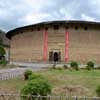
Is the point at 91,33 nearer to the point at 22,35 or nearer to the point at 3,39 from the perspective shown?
the point at 22,35

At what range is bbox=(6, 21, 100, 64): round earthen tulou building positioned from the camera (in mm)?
24531

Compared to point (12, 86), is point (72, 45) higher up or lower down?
higher up

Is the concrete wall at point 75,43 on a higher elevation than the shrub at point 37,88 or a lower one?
higher

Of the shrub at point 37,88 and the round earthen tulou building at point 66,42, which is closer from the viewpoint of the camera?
the shrub at point 37,88

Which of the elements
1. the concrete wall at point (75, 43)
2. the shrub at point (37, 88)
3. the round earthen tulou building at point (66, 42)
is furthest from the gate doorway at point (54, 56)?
the shrub at point (37, 88)

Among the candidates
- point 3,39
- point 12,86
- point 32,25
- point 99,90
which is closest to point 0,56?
point 3,39

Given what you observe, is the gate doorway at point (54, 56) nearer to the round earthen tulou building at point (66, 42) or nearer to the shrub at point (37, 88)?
the round earthen tulou building at point (66, 42)

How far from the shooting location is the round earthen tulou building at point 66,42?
24.5m

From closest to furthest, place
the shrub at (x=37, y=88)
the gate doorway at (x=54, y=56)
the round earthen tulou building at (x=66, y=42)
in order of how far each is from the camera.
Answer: the shrub at (x=37, y=88), the round earthen tulou building at (x=66, y=42), the gate doorway at (x=54, y=56)

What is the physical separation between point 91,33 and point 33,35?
6866mm

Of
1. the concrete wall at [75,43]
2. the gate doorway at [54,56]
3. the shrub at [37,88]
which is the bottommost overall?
the shrub at [37,88]

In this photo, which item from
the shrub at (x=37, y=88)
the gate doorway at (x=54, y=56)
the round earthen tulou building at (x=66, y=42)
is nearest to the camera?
the shrub at (x=37, y=88)

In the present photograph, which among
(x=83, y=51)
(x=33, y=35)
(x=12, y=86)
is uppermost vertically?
(x=33, y=35)

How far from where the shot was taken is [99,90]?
24.9ft
